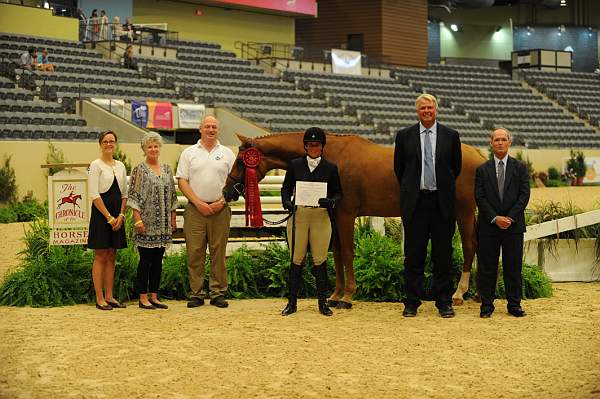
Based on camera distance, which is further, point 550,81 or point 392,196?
point 550,81

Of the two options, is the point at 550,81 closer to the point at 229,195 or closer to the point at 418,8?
the point at 418,8

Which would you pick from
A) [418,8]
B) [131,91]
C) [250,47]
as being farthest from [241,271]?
[418,8]

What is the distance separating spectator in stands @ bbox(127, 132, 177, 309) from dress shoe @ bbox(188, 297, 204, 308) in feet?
0.81

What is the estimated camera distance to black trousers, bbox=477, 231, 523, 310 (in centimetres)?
895

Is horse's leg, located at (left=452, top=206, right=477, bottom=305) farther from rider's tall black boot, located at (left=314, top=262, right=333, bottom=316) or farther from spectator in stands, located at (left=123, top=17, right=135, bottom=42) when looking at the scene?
spectator in stands, located at (left=123, top=17, right=135, bottom=42)

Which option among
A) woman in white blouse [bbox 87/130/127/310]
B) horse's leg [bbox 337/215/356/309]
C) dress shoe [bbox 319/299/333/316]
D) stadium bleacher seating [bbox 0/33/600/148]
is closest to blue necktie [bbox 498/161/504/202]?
horse's leg [bbox 337/215/356/309]

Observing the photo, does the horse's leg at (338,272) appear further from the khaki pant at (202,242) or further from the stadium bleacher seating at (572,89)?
the stadium bleacher seating at (572,89)

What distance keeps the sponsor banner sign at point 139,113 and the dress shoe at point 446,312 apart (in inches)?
739

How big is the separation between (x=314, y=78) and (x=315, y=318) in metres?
30.7

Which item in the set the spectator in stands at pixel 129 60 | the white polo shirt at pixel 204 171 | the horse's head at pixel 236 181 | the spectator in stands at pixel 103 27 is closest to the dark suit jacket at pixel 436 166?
the horse's head at pixel 236 181

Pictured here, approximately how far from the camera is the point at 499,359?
689cm

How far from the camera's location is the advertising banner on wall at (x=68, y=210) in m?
9.90

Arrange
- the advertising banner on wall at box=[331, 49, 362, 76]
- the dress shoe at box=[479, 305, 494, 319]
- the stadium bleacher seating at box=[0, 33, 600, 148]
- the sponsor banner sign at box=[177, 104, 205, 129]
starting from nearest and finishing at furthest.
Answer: the dress shoe at box=[479, 305, 494, 319]
the stadium bleacher seating at box=[0, 33, 600, 148]
the sponsor banner sign at box=[177, 104, 205, 129]
the advertising banner on wall at box=[331, 49, 362, 76]

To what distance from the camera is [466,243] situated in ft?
32.0
